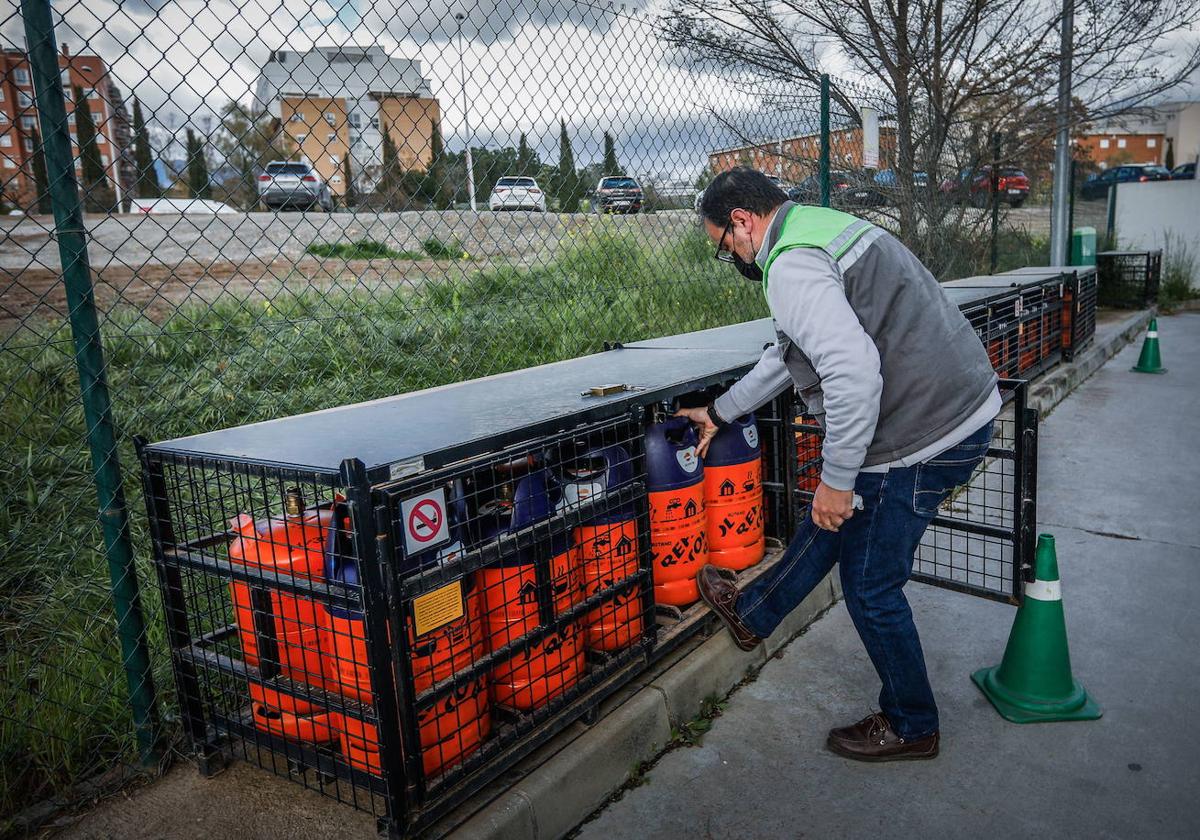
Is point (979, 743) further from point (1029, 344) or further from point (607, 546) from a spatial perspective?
point (1029, 344)

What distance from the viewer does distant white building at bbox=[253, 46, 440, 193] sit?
3.89 metres

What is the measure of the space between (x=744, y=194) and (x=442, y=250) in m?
4.13

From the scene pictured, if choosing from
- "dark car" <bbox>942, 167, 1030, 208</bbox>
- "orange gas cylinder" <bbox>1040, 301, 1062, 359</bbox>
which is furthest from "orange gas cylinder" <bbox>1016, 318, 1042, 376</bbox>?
"dark car" <bbox>942, 167, 1030, 208</bbox>

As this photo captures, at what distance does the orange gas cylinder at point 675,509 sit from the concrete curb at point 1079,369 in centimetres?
402

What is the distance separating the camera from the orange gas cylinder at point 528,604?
2.49 meters

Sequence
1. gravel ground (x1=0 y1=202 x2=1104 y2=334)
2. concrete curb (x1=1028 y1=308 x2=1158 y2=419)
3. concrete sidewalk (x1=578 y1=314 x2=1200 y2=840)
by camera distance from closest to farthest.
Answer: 1. concrete sidewalk (x1=578 y1=314 x2=1200 y2=840)
2. gravel ground (x1=0 y1=202 x2=1104 y2=334)
3. concrete curb (x1=1028 y1=308 x2=1158 y2=419)

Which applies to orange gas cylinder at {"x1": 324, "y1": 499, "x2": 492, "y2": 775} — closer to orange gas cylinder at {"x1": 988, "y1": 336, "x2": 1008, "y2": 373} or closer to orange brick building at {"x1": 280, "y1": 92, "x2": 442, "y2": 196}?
orange brick building at {"x1": 280, "y1": 92, "x2": 442, "y2": 196}

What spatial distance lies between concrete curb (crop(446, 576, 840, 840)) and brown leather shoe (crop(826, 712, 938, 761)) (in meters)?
0.51

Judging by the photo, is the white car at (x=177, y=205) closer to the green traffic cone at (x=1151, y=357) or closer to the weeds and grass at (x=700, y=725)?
the weeds and grass at (x=700, y=725)

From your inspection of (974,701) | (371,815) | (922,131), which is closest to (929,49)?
(922,131)

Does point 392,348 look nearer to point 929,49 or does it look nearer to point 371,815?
point 371,815

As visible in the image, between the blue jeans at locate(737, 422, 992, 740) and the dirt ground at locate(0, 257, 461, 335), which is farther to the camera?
the dirt ground at locate(0, 257, 461, 335)

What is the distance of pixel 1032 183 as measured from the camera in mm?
13164

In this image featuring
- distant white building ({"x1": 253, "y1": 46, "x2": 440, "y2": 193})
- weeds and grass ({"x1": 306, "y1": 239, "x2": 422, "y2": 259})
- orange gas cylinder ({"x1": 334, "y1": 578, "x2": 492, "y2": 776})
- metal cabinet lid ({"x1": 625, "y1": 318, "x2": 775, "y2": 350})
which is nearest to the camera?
orange gas cylinder ({"x1": 334, "y1": 578, "x2": 492, "y2": 776})
